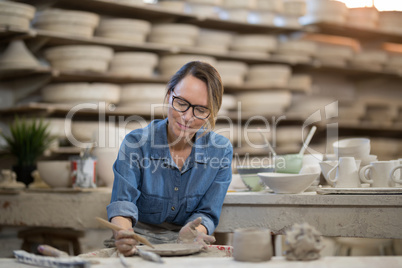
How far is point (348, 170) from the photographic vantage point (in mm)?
1962

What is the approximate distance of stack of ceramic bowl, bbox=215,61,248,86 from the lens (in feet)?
13.1

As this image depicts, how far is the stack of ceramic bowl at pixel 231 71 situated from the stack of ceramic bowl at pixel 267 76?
0.15 metres

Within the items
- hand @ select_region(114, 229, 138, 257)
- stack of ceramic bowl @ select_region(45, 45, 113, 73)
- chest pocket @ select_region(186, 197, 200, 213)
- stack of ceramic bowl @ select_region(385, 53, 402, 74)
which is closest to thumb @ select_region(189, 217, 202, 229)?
hand @ select_region(114, 229, 138, 257)

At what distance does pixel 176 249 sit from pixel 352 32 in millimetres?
4253

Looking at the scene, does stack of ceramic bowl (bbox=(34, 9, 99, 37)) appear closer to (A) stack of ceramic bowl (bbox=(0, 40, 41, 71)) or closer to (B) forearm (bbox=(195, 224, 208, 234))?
(A) stack of ceramic bowl (bbox=(0, 40, 41, 71))

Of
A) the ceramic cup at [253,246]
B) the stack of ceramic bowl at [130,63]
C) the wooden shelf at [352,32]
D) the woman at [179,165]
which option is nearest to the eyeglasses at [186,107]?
the woman at [179,165]

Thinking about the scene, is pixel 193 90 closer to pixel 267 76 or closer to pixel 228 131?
pixel 228 131

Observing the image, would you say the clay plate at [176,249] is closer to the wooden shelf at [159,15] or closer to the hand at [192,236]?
the hand at [192,236]

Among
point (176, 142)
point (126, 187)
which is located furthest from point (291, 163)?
point (126, 187)

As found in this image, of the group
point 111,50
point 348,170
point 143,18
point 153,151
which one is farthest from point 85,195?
point 143,18

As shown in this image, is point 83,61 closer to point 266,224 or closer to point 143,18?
point 143,18

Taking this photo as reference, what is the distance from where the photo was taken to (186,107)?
5.76 feet

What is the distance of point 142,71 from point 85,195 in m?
1.58

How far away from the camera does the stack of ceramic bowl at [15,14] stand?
10.6ft
